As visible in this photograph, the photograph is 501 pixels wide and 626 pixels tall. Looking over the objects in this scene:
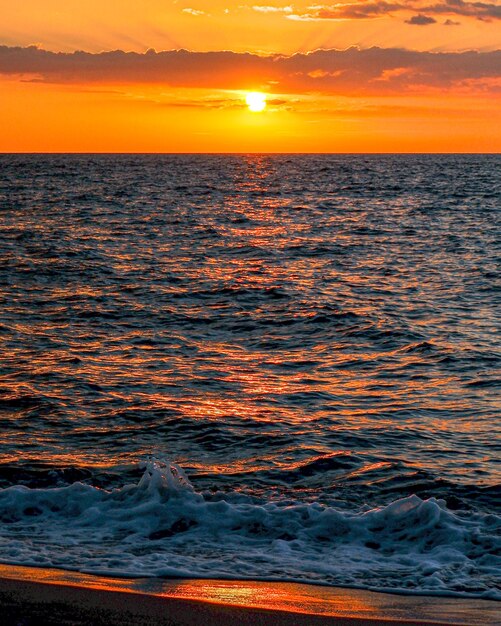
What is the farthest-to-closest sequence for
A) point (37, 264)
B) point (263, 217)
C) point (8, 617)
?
point (263, 217) → point (37, 264) → point (8, 617)

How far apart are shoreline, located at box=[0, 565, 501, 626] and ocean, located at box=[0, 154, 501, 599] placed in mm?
255

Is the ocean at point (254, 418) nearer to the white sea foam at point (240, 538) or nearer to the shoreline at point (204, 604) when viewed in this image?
the white sea foam at point (240, 538)

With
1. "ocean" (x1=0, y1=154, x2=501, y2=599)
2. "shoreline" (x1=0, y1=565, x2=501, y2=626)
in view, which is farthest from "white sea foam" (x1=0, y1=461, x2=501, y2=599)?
"shoreline" (x1=0, y1=565, x2=501, y2=626)

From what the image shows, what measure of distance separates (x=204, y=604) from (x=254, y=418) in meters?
6.58

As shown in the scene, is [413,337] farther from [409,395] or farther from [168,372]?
[168,372]

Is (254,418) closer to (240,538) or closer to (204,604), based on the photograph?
(240,538)

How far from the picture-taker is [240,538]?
26.4 ft

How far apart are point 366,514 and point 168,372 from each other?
281 inches

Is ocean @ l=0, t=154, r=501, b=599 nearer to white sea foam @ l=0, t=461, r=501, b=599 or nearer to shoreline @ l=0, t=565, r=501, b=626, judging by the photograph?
white sea foam @ l=0, t=461, r=501, b=599

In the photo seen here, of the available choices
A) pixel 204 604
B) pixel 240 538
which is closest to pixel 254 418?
pixel 240 538

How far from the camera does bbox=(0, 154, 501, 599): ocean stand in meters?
7.73

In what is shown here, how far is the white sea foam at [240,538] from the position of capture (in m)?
7.02

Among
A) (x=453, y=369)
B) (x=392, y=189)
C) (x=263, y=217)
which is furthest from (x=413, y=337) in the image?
(x=392, y=189)

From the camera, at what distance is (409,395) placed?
13953 mm
